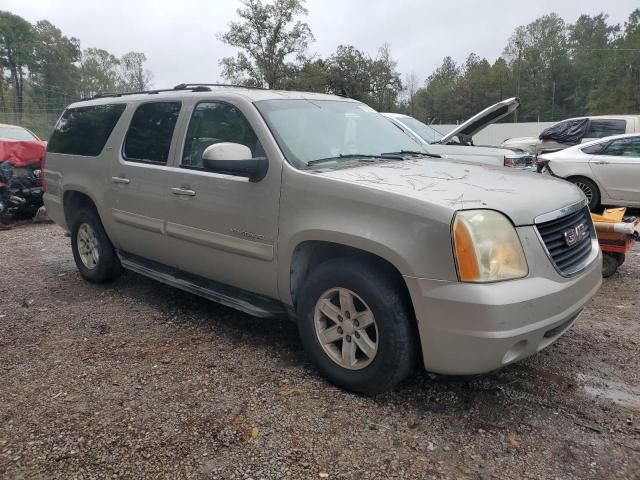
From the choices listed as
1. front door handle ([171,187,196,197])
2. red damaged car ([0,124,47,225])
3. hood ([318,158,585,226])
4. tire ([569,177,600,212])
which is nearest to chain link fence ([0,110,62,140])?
red damaged car ([0,124,47,225])

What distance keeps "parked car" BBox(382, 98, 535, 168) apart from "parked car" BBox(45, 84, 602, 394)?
304 cm

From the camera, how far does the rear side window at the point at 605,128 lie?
1358 centimetres

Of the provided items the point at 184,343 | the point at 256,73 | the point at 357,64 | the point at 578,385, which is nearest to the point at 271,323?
the point at 184,343

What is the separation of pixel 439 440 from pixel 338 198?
1.38 meters

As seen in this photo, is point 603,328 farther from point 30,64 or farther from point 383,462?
point 30,64

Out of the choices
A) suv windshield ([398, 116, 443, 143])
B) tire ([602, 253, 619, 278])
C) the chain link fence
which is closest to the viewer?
A: tire ([602, 253, 619, 278])

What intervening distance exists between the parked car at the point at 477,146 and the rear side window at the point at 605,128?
7.09 meters

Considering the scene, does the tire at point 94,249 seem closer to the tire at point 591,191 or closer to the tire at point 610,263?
the tire at point 610,263

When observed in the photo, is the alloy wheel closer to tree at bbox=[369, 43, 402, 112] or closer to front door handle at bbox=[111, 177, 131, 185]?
front door handle at bbox=[111, 177, 131, 185]

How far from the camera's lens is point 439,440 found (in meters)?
2.60

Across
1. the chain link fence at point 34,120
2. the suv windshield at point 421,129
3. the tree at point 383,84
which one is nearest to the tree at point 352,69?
the tree at point 383,84

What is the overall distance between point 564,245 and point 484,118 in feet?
17.5

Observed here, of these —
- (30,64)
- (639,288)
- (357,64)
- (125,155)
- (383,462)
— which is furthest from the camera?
(30,64)

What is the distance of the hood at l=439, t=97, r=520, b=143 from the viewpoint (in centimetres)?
756
